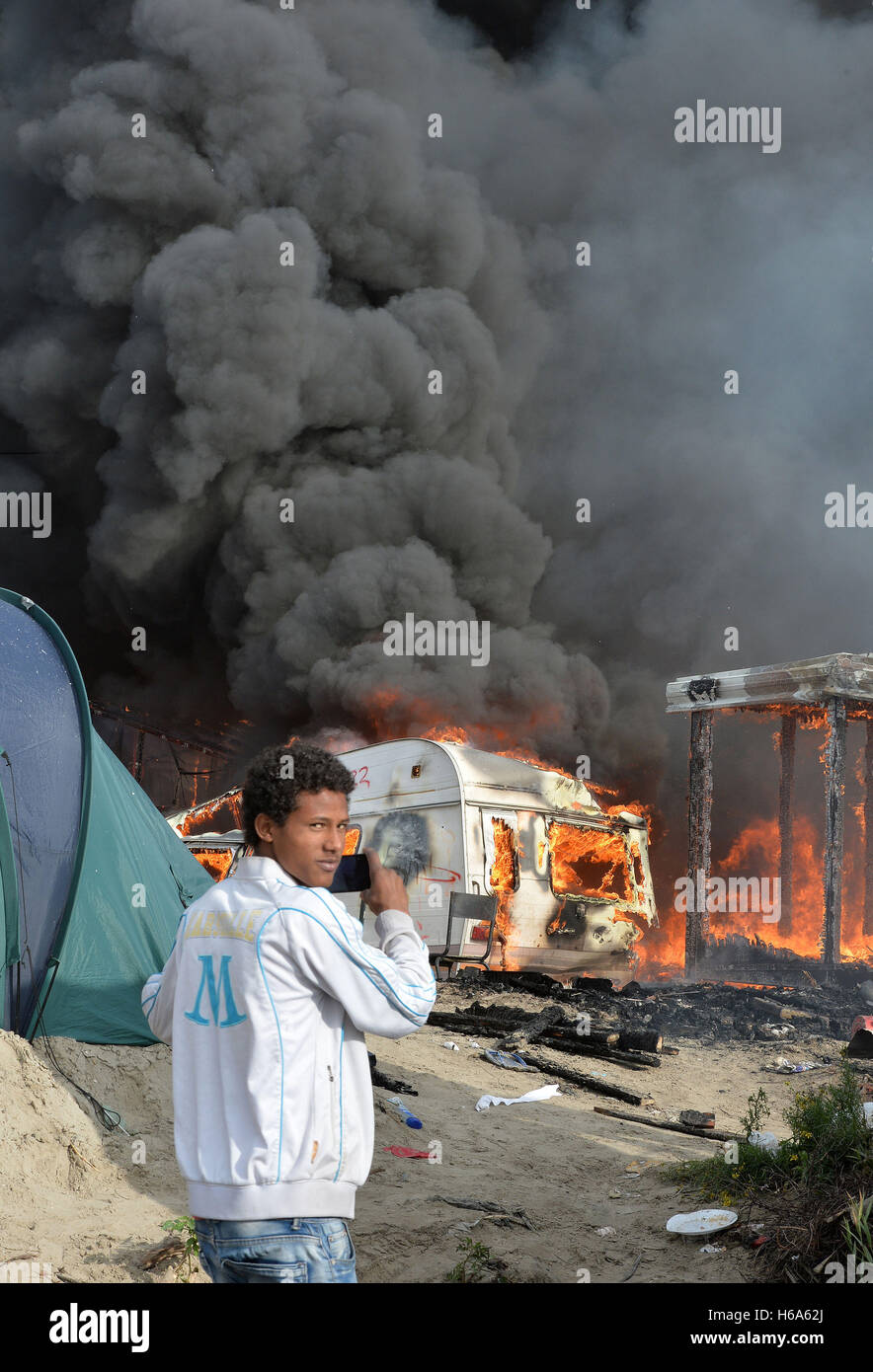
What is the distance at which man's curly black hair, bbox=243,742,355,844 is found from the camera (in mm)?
2107

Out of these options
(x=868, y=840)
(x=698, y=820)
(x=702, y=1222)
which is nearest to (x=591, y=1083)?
(x=702, y=1222)

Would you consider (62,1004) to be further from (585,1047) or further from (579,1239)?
(585,1047)

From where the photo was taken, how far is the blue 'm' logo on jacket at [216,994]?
76.0 inches

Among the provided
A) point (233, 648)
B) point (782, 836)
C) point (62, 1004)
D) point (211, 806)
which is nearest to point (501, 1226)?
point (62, 1004)

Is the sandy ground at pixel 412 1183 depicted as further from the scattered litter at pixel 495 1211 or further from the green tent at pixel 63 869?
the green tent at pixel 63 869

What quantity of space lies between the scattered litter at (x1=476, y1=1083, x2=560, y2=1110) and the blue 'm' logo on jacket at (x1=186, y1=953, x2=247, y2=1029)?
190 inches

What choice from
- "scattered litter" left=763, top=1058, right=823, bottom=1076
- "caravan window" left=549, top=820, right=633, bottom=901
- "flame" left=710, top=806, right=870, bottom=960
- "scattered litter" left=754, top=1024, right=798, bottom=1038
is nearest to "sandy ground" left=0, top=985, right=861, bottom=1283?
"scattered litter" left=763, top=1058, right=823, bottom=1076

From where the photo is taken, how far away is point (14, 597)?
6098 millimetres

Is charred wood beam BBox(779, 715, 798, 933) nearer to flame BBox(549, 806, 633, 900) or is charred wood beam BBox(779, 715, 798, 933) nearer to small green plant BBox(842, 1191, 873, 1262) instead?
flame BBox(549, 806, 633, 900)

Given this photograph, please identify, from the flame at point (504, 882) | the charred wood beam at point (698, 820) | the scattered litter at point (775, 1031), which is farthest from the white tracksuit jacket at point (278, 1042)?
the charred wood beam at point (698, 820)

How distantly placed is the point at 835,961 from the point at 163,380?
18.0m

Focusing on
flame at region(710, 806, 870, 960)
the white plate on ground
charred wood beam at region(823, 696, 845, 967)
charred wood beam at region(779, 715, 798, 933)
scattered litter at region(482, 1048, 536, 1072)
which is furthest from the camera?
flame at region(710, 806, 870, 960)

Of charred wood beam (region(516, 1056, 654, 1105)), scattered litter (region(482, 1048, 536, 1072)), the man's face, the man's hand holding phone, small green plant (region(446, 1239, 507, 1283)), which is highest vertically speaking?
the man's face

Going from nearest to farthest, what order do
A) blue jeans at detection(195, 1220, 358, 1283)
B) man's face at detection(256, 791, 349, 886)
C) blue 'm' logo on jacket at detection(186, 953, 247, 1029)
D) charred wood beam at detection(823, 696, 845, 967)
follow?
blue jeans at detection(195, 1220, 358, 1283) → blue 'm' logo on jacket at detection(186, 953, 247, 1029) → man's face at detection(256, 791, 349, 886) → charred wood beam at detection(823, 696, 845, 967)
